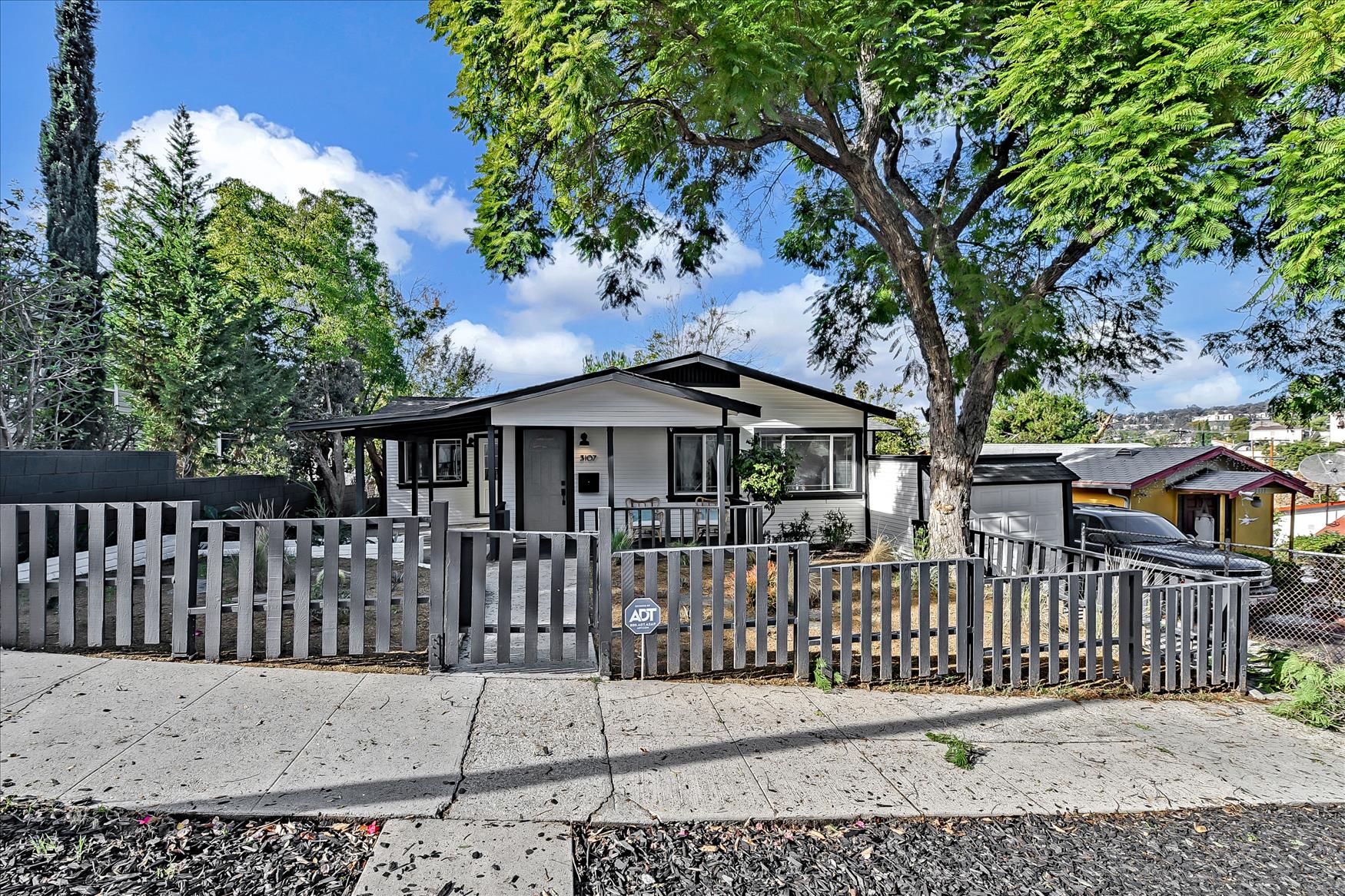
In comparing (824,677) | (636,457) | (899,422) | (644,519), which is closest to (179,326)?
(636,457)

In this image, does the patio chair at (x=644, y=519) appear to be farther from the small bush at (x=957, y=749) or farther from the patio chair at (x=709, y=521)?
the small bush at (x=957, y=749)

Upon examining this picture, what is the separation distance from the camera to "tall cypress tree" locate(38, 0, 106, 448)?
13.3 meters

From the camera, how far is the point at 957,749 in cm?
363

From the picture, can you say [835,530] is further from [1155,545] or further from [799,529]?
[1155,545]

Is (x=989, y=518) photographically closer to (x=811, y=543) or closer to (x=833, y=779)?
(x=811, y=543)

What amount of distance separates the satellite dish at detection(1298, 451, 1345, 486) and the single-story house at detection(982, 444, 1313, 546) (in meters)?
3.51

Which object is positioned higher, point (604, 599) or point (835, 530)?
point (604, 599)

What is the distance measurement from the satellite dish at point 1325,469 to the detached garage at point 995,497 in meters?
4.39

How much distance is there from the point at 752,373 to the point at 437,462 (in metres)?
7.92

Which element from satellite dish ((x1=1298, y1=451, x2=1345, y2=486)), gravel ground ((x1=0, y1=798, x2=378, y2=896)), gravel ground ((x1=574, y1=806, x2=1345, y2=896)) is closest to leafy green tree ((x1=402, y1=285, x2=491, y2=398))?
gravel ground ((x1=0, y1=798, x2=378, y2=896))

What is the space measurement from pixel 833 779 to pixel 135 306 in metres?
17.8

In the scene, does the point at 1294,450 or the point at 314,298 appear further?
the point at 1294,450

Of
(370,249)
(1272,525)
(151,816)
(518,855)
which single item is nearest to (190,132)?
(370,249)

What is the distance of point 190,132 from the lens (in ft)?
51.3
